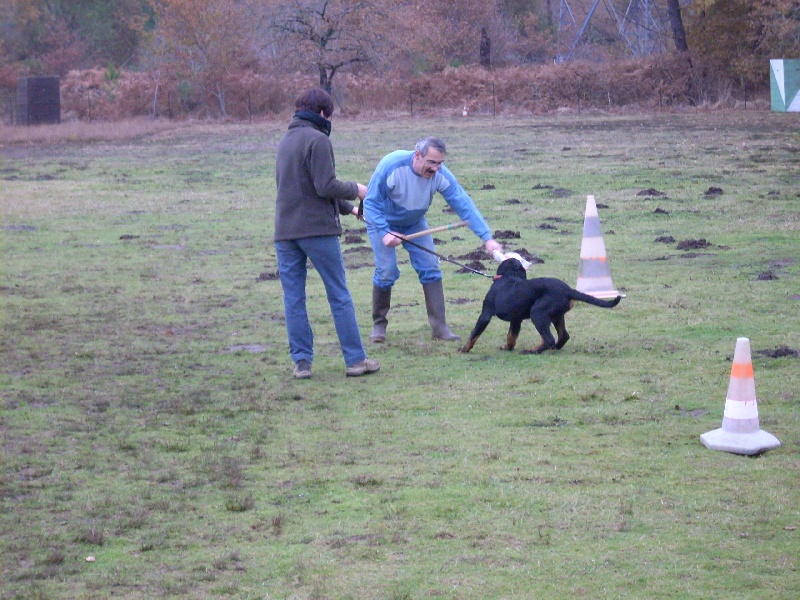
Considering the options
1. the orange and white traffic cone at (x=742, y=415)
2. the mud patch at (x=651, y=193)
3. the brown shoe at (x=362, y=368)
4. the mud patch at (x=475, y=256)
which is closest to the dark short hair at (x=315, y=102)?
the brown shoe at (x=362, y=368)

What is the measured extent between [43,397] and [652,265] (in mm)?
6828

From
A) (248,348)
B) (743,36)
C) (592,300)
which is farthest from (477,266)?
(743,36)

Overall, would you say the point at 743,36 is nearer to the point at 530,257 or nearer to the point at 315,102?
the point at 530,257

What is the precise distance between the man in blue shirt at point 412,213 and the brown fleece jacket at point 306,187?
30.3 inches

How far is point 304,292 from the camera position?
7.91 meters

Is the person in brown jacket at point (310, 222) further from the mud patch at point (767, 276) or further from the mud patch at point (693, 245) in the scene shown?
the mud patch at point (693, 245)

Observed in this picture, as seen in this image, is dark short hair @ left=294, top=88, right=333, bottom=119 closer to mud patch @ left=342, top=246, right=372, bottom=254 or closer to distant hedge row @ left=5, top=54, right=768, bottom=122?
mud patch @ left=342, top=246, right=372, bottom=254

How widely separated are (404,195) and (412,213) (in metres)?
0.20

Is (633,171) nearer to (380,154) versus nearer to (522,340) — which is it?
(380,154)

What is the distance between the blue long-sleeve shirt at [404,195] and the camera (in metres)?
8.41

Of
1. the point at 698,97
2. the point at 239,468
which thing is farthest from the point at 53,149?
the point at 239,468

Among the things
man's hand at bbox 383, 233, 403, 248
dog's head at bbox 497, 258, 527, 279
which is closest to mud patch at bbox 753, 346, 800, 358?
dog's head at bbox 497, 258, 527, 279

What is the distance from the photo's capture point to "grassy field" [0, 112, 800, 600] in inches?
179

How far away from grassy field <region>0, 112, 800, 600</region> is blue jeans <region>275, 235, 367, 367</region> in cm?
24
